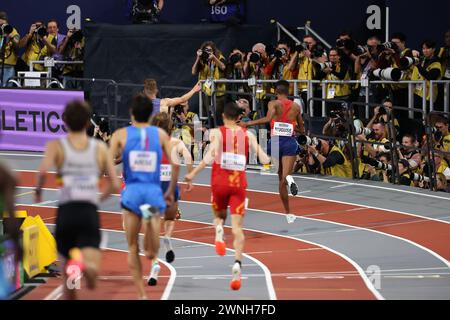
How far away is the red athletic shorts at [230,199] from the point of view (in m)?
13.5

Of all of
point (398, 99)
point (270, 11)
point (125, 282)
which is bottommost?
point (125, 282)

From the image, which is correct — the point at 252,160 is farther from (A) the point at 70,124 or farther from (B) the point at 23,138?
(A) the point at 70,124

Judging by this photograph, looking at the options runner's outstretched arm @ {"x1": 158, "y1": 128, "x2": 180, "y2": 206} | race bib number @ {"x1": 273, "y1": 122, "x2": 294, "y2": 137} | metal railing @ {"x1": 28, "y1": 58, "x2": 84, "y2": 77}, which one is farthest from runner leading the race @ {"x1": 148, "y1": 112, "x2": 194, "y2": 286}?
metal railing @ {"x1": 28, "y1": 58, "x2": 84, "y2": 77}

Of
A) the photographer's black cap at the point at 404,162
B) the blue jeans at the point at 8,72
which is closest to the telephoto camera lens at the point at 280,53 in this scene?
the photographer's black cap at the point at 404,162

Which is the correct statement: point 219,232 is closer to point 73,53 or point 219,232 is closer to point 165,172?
point 165,172

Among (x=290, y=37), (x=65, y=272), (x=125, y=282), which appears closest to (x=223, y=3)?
(x=290, y=37)

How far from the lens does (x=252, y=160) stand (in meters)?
23.2

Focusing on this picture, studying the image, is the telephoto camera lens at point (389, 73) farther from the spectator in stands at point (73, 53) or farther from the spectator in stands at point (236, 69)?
the spectator in stands at point (73, 53)

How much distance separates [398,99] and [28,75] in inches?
341

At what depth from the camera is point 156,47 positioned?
25.1 meters

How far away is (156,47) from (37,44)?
2.91 meters

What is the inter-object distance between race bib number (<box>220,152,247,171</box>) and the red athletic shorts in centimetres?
24

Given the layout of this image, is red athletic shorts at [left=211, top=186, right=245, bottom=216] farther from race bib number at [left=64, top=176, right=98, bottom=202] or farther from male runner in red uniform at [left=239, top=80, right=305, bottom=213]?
male runner in red uniform at [left=239, top=80, right=305, bottom=213]

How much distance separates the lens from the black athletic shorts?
10.2m
